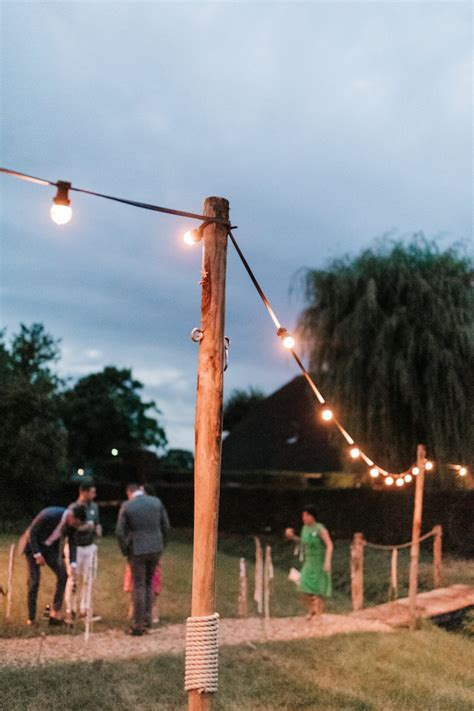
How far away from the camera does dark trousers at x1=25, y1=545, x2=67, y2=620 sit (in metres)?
9.86

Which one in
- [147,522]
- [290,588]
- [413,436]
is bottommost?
[290,588]

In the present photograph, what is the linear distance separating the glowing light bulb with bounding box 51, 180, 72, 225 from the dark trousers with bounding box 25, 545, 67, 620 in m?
6.14

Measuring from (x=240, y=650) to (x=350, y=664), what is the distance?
49.1 inches

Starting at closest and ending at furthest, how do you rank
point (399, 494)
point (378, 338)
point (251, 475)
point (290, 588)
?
point (290, 588) < point (378, 338) < point (399, 494) < point (251, 475)

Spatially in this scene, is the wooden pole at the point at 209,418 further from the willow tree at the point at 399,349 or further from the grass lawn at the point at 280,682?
the willow tree at the point at 399,349

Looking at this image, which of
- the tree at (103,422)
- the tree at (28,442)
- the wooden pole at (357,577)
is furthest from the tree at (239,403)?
the wooden pole at (357,577)

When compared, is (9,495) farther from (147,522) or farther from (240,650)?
(240,650)

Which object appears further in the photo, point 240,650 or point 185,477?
point 185,477

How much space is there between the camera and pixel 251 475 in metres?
33.2

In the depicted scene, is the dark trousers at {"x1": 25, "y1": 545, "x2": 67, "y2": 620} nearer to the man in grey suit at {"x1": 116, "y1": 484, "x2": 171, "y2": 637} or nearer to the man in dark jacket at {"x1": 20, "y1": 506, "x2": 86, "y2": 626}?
the man in dark jacket at {"x1": 20, "y1": 506, "x2": 86, "y2": 626}

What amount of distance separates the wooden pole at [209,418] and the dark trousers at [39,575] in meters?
5.30

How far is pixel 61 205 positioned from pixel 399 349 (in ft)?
50.7

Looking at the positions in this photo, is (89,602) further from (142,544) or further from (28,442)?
(28,442)

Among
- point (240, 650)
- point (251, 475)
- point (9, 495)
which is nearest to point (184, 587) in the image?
point (240, 650)
